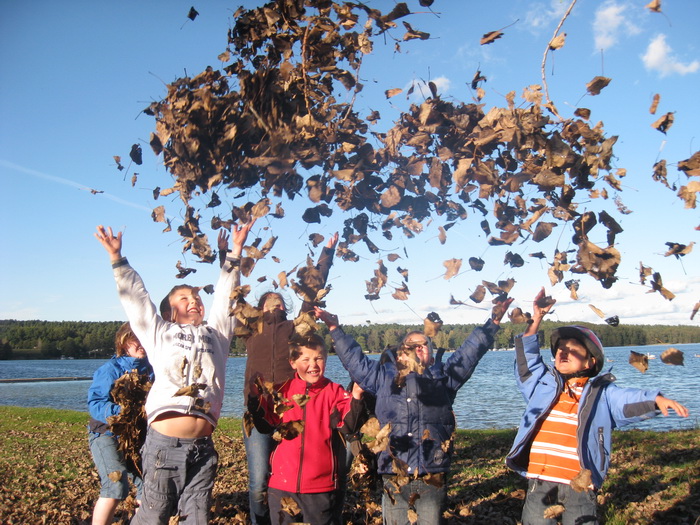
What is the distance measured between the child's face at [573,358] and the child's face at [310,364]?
164 cm

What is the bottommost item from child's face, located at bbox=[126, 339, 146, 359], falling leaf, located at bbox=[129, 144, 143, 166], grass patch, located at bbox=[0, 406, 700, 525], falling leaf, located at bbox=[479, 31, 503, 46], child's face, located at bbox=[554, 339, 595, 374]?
grass patch, located at bbox=[0, 406, 700, 525]

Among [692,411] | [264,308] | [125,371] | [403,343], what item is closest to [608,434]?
[403,343]

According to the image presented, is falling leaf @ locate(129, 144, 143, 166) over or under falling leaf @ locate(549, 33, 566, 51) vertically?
under

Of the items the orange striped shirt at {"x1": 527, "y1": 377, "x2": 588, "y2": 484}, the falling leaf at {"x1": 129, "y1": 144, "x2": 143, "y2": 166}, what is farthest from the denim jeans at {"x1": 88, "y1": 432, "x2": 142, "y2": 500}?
the orange striped shirt at {"x1": 527, "y1": 377, "x2": 588, "y2": 484}

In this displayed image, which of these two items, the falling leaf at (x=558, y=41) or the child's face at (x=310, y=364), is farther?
the child's face at (x=310, y=364)

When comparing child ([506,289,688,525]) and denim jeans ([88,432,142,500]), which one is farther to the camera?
denim jeans ([88,432,142,500])

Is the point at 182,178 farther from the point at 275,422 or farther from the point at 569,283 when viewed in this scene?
the point at 569,283

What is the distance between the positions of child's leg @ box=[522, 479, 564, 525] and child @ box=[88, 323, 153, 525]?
273 centimetres

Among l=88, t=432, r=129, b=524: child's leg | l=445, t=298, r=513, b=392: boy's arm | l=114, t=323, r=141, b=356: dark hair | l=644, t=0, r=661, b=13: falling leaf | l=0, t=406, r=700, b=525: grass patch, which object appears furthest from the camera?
l=0, t=406, r=700, b=525: grass patch

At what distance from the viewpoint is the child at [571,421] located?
125 inches

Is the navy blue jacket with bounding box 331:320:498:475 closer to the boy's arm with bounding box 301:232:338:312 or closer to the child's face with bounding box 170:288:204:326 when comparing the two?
the boy's arm with bounding box 301:232:338:312

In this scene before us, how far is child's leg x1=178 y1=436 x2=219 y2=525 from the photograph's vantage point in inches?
123

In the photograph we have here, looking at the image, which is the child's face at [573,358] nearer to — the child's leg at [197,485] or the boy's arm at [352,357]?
the boy's arm at [352,357]

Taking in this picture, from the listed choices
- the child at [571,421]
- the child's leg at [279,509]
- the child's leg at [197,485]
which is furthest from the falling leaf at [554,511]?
the child's leg at [197,485]
